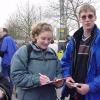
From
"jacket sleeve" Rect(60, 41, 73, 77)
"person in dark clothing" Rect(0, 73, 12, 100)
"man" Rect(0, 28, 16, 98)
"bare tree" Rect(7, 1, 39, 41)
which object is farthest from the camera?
"bare tree" Rect(7, 1, 39, 41)

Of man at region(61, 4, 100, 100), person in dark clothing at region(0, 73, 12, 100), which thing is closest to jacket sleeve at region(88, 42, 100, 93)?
man at region(61, 4, 100, 100)

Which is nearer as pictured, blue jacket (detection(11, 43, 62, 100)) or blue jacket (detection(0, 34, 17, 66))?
blue jacket (detection(11, 43, 62, 100))

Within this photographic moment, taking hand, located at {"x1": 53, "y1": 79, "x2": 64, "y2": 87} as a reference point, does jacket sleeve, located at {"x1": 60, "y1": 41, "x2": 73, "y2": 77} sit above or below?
above

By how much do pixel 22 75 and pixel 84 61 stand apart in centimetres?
70

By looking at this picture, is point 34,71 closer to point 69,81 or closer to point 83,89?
point 69,81

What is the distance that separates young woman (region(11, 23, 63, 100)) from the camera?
3.83 meters

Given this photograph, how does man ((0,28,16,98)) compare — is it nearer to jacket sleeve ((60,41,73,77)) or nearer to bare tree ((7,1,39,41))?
jacket sleeve ((60,41,73,77))

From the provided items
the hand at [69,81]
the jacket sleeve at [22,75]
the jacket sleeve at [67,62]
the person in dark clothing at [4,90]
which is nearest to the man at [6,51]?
the jacket sleeve at [67,62]

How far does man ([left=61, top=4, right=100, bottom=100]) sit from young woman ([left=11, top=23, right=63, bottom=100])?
22 centimetres

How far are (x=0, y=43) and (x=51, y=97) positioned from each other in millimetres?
4852

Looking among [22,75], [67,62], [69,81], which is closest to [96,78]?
[69,81]

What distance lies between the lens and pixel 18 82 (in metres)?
3.84

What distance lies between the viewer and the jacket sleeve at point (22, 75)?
383 cm

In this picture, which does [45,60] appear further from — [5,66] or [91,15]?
[5,66]
